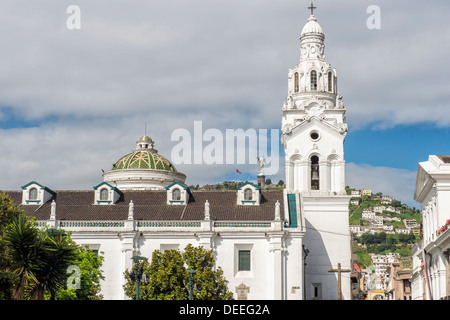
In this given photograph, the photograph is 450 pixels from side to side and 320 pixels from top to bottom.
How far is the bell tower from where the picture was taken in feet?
209

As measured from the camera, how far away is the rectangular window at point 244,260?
56938 millimetres

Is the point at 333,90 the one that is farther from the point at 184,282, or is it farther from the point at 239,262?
the point at 184,282

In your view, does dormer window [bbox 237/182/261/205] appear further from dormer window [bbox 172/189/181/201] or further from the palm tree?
the palm tree

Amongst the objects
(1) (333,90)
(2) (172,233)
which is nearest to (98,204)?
(2) (172,233)

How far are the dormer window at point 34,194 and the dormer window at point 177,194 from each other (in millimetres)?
12198

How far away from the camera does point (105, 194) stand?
206 feet

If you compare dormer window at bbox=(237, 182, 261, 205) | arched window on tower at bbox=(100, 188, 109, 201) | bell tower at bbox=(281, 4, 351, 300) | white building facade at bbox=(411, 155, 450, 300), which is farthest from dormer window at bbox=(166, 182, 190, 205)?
white building facade at bbox=(411, 155, 450, 300)

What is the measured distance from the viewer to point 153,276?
169 ft

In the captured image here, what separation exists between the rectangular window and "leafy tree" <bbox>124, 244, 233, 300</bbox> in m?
2.73

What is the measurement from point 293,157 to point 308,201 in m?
5.08

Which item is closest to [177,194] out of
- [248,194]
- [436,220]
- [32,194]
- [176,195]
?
[176,195]

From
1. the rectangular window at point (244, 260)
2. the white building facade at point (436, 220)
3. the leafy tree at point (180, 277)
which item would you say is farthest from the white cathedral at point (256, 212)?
the white building facade at point (436, 220)
